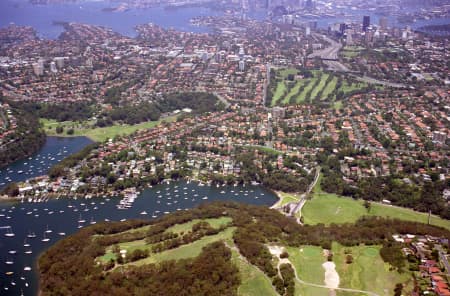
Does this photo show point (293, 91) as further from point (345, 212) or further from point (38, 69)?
point (38, 69)

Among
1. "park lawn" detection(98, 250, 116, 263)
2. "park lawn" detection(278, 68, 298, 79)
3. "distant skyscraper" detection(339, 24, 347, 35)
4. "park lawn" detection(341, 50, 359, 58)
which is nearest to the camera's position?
"park lawn" detection(98, 250, 116, 263)

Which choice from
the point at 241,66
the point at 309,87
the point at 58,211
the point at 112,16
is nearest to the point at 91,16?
the point at 112,16

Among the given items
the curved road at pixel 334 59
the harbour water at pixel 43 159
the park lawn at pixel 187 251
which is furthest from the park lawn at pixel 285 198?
the curved road at pixel 334 59

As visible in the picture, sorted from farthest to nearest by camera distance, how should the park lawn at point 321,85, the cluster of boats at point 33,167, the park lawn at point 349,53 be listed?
the park lawn at point 349,53 < the park lawn at point 321,85 < the cluster of boats at point 33,167

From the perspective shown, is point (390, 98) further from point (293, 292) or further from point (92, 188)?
point (293, 292)

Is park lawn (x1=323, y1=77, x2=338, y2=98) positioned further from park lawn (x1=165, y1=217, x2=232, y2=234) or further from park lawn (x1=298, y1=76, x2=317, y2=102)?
park lawn (x1=165, y1=217, x2=232, y2=234)

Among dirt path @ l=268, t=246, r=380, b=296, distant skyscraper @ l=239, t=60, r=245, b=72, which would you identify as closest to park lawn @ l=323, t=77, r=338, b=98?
distant skyscraper @ l=239, t=60, r=245, b=72

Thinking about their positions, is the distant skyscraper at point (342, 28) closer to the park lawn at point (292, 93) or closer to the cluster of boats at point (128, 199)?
the park lawn at point (292, 93)
